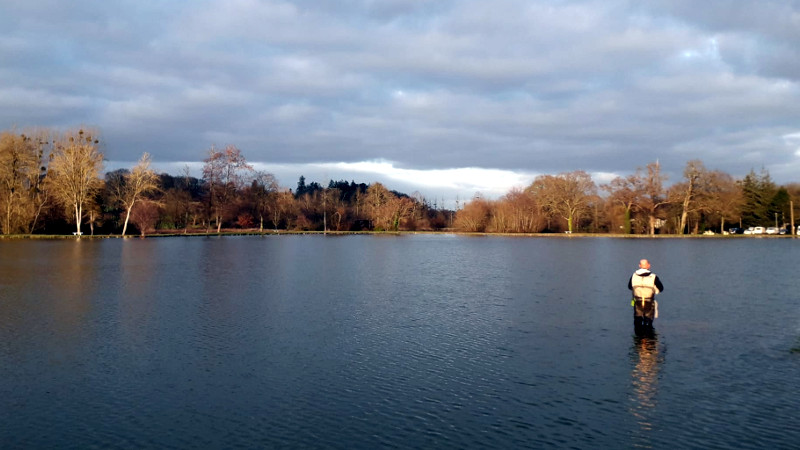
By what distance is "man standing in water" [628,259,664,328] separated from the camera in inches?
599

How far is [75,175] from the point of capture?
66.8 metres

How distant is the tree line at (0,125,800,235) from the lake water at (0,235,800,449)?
48565mm

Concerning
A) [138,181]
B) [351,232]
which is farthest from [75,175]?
[351,232]

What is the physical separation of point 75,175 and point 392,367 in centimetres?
6500

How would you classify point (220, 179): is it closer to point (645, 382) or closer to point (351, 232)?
point (351, 232)

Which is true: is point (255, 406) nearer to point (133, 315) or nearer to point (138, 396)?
point (138, 396)

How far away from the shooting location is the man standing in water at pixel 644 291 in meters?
15.2

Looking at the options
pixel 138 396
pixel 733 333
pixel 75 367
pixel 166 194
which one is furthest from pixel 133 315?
pixel 166 194

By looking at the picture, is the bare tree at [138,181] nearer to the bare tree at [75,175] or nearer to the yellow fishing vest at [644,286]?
the bare tree at [75,175]

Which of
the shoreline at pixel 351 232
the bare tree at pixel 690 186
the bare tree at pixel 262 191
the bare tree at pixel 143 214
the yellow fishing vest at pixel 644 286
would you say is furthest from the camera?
the bare tree at pixel 262 191

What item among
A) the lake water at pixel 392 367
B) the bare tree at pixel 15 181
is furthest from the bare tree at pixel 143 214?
the lake water at pixel 392 367

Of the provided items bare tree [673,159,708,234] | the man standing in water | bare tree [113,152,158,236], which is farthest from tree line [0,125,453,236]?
the man standing in water

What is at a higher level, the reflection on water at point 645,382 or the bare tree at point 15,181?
the bare tree at point 15,181

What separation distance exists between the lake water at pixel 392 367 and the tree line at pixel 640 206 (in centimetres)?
6515
